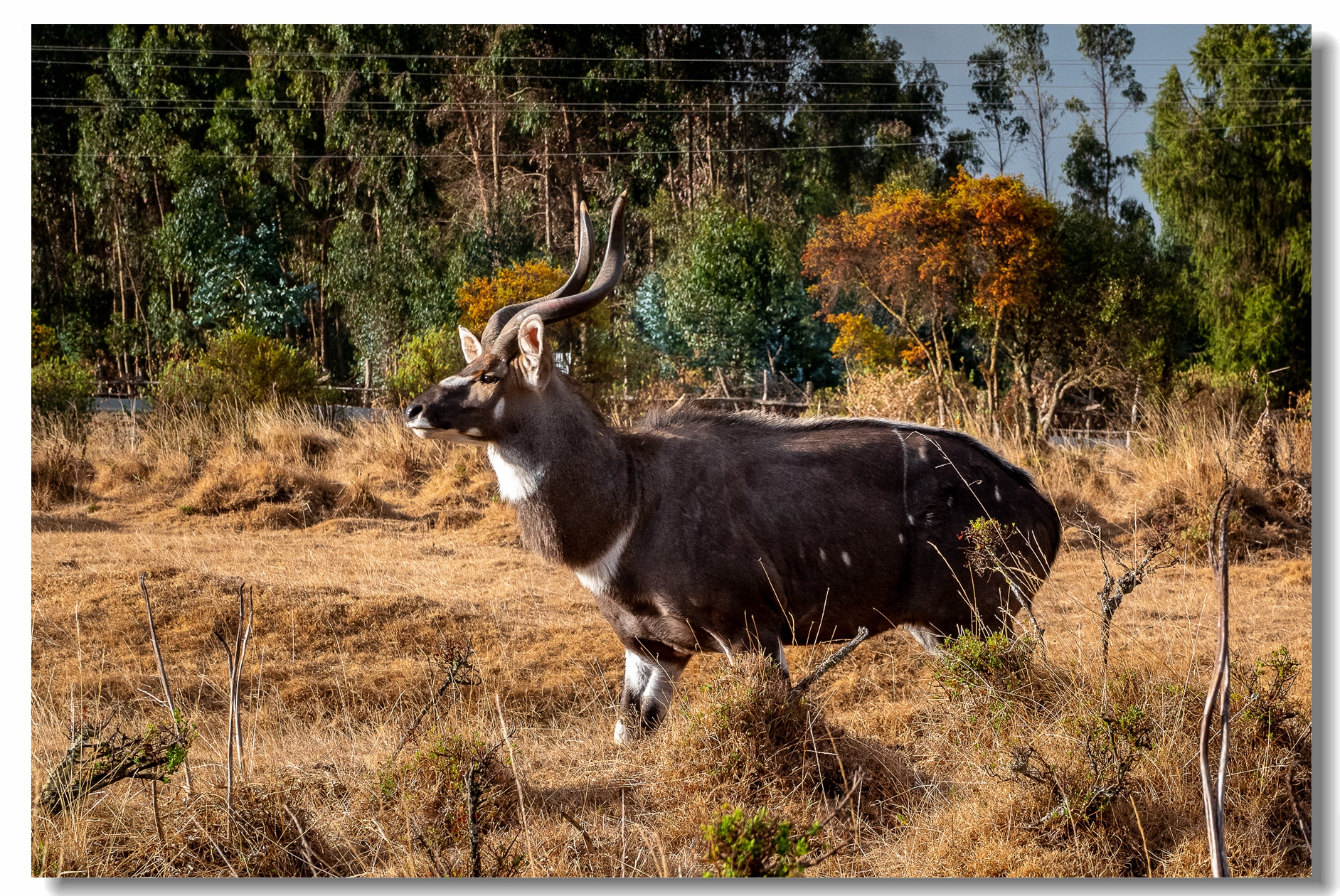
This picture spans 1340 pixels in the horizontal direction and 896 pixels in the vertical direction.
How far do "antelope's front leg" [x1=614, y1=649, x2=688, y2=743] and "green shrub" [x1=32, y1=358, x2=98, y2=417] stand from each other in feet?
28.4

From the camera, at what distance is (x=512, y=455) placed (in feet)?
13.4

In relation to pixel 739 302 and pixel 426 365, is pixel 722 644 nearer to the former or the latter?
pixel 426 365

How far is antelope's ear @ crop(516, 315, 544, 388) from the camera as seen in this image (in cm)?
401

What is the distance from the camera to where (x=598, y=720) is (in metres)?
4.93

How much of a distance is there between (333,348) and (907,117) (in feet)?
33.6

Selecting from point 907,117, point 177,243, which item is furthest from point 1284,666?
point 177,243

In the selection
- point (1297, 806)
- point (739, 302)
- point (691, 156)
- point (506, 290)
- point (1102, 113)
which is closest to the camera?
point (1297, 806)

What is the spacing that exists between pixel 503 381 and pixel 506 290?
30.7ft

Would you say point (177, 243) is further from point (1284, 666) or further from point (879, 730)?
point (1284, 666)

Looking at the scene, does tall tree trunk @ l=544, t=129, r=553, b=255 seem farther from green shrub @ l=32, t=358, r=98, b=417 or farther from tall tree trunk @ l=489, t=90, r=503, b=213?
green shrub @ l=32, t=358, r=98, b=417

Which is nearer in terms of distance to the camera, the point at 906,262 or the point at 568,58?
the point at 568,58

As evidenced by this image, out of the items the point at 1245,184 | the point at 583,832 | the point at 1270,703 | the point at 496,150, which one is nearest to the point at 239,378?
the point at 496,150

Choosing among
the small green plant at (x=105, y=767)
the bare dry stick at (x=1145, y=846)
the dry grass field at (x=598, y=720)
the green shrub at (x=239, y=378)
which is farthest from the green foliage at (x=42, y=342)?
the bare dry stick at (x=1145, y=846)

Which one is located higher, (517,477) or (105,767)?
(517,477)
